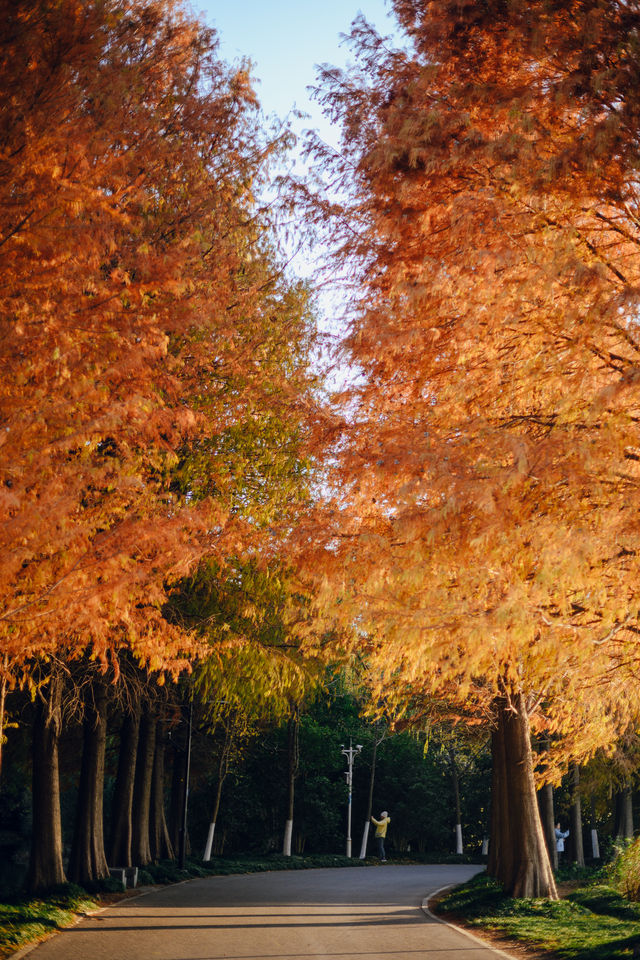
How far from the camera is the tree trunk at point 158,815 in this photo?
2728cm

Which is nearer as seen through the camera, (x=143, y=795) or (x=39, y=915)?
(x=39, y=915)

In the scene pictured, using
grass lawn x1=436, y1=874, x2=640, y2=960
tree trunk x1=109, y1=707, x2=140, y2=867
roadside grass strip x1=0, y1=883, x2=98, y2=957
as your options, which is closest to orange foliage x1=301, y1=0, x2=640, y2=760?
grass lawn x1=436, y1=874, x2=640, y2=960

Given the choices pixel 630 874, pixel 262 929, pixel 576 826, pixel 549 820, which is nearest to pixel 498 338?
pixel 262 929

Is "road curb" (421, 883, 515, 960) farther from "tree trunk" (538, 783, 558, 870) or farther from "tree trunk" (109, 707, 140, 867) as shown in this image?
"tree trunk" (538, 783, 558, 870)

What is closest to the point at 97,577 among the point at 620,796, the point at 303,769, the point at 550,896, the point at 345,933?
the point at 345,933

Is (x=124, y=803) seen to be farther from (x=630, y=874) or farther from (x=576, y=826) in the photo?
(x=576, y=826)

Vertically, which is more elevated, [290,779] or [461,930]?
[461,930]

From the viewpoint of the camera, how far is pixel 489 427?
19.8ft

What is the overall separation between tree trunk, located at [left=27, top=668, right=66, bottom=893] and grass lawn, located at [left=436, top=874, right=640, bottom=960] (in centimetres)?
712

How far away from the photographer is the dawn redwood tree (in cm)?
566

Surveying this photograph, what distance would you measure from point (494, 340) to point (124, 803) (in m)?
17.9

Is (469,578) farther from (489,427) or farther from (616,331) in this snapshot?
(616,331)

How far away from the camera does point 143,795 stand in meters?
24.1

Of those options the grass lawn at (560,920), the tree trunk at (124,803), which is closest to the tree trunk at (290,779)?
the tree trunk at (124,803)
